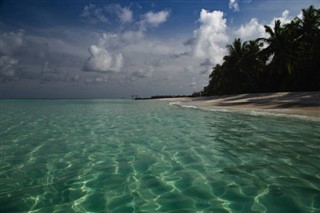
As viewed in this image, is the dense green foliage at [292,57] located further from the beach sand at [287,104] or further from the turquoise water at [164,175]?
the turquoise water at [164,175]

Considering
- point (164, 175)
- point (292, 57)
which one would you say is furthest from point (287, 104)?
point (164, 175)

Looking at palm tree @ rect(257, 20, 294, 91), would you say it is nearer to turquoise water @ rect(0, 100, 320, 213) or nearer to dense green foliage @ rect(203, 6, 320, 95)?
dense green foliage @ rect(203, 6, 320, 95)

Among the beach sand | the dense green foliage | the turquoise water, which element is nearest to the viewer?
the turquoise water

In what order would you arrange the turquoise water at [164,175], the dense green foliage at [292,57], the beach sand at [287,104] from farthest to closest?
the dense green foliage at [292,57] < the beach sand at [287,104] < the turquoise water at [164,175]

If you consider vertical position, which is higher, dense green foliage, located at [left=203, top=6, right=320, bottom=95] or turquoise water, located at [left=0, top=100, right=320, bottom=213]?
dense green foliage, located at [left=203, top=6, right=320, bottom=95]

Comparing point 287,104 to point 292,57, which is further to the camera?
point 292,57

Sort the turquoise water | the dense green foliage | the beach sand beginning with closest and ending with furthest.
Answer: the turquoise water → the beach sand → the dense green foliage

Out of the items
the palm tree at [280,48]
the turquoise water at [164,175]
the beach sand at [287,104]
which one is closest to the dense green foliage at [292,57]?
the palm tree at [280,48]

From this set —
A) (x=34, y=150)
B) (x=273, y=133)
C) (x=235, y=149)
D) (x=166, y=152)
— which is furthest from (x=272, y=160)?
(x=34, y=150)

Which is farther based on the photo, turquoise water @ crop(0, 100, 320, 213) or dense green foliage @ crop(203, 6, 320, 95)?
dense green foliage @ crop(203, 6, 320, 95)

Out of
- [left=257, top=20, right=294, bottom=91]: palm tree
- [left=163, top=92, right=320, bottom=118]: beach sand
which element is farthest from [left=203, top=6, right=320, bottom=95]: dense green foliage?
[left=163, top=92, right=320, bottom=118]: beach sand

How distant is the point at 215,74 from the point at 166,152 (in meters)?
63.6

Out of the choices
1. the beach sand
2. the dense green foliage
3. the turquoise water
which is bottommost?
the turquoise water

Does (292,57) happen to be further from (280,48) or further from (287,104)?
(287,104)
